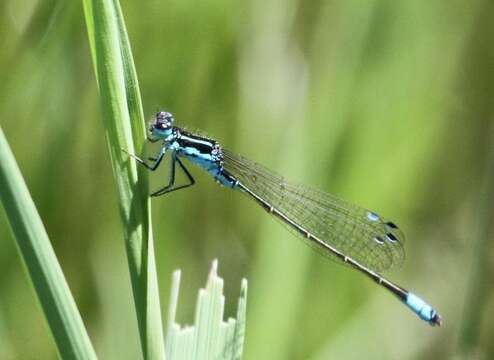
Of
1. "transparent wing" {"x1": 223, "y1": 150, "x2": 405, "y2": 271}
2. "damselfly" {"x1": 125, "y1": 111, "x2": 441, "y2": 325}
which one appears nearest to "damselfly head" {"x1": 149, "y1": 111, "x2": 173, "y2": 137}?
"damselfly" {"x1": 125, "y1": 111, "x2": 441, "y2": 325}

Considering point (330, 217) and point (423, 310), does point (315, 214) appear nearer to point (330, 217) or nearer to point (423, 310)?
point (330, 217)

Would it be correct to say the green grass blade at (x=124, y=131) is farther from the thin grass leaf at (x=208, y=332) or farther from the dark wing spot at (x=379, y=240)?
the dark wing spot at (x=379, y=240)

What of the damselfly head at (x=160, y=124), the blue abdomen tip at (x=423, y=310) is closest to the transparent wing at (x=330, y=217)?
the blue abdomen tip at (x=423, y=310)

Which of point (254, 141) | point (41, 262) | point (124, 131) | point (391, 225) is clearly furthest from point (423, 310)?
point (41, 262)

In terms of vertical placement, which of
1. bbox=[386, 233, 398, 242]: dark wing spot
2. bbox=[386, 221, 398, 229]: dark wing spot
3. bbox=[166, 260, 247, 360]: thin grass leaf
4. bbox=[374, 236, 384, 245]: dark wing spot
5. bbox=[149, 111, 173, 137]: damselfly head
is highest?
bbox=[149, 111, 173, 137]: damselfly head

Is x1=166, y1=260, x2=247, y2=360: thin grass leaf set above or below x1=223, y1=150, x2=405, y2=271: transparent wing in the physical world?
below

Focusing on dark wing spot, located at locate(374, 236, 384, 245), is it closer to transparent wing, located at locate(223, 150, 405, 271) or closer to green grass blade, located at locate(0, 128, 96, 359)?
transparent wing, located at locate(223, 150, 405, 271)
